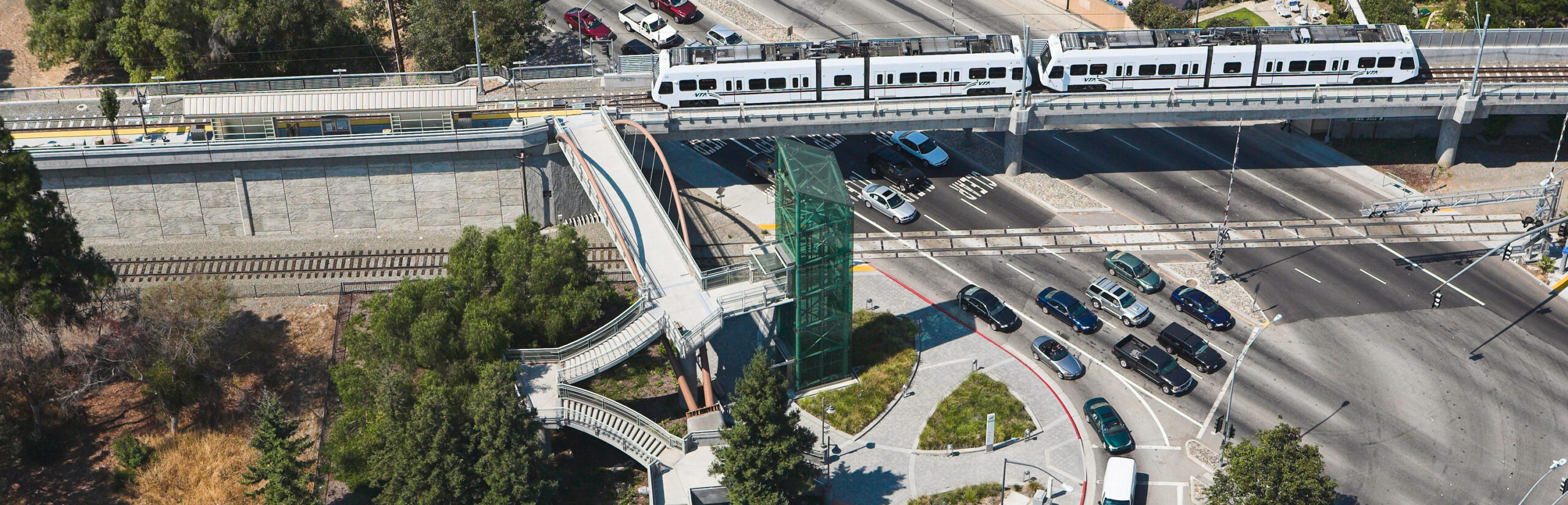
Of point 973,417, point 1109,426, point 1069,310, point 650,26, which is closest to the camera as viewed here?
point 1109,426

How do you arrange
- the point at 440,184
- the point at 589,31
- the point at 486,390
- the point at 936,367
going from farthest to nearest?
1. the point at 589,31
2. the point at 440,184
3. the point at 936,367
4. the point at 486,390

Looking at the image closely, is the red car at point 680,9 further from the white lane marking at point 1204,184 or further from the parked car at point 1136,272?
the parked car at point 1136,272

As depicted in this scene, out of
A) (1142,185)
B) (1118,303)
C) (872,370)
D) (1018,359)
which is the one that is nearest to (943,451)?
(872,370)

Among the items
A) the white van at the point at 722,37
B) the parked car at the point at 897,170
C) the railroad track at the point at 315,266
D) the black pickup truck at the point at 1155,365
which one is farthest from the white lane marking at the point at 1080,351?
the white van at the point at 722,37

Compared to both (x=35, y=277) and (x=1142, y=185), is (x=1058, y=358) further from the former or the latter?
(x=35, y=277)

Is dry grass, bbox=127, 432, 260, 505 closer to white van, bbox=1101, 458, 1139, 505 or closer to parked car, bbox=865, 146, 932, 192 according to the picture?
white van, bbox=1101, 458, 1139, 505

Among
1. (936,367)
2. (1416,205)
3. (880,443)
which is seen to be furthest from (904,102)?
(1416,205)

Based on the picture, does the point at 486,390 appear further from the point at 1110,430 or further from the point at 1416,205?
the point at 1416,205
